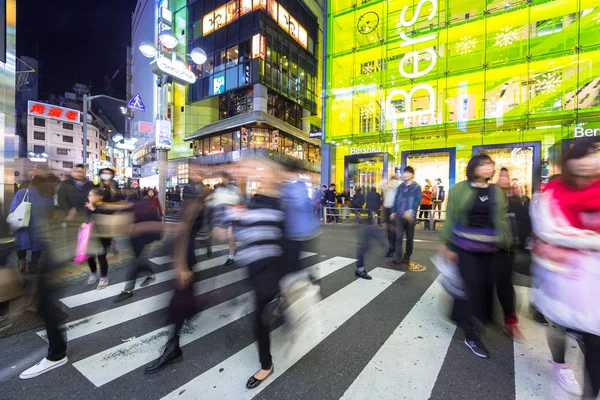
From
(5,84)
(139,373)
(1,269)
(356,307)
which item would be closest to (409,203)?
(356,307)

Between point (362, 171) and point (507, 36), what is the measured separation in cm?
1009

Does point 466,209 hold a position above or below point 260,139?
below

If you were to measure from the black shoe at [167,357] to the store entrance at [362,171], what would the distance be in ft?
51.5

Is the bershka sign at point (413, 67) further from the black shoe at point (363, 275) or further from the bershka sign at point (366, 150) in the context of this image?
the black shoe at point (363, 275)

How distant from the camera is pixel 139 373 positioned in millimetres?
2631

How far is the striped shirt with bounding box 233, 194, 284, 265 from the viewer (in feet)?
7.82

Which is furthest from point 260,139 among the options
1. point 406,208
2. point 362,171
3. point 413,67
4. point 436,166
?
point 406,208

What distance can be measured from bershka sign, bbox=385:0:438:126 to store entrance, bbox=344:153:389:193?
9.34 feet

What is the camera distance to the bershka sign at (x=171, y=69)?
1285 cm

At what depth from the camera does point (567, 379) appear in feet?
7.81

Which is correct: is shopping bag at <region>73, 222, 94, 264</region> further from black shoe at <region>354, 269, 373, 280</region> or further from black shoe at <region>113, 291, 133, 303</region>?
black shoe at <region>354, 269, 373, 280</region>

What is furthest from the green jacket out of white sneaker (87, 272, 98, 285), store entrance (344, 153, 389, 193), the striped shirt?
store entrance (344, 153, 389, 193)

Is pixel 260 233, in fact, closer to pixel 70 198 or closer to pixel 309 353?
pixel 309 353

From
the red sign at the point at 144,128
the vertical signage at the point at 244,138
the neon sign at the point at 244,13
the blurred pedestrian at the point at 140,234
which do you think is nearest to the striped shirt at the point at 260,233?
the blurred pedestrian at the point at 140,234
